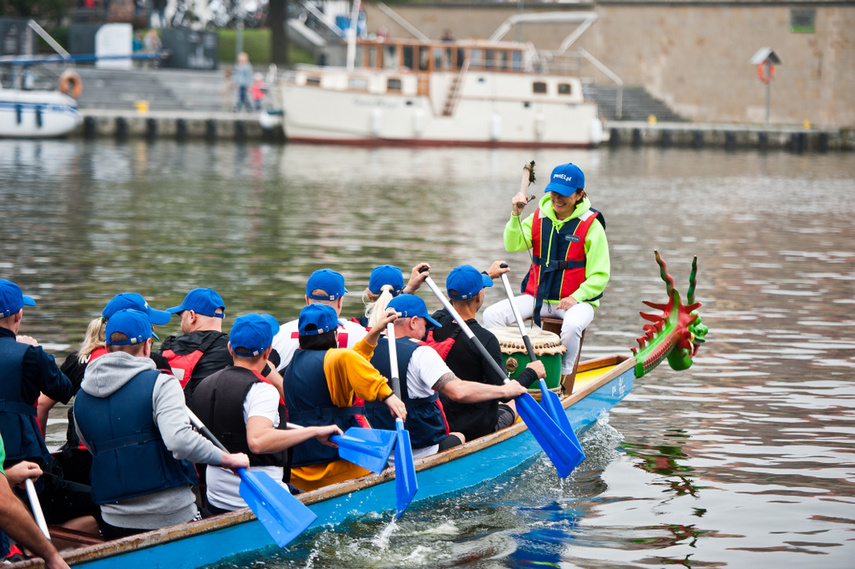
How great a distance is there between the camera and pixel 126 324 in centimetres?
618

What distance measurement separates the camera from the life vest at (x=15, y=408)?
6.41 m

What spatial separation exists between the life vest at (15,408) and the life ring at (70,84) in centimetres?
3922

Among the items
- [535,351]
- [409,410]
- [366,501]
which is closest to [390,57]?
[535,351]

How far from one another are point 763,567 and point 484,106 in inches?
1609

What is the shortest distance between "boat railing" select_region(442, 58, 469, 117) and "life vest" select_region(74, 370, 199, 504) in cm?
4082

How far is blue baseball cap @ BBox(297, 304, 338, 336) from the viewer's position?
703cm

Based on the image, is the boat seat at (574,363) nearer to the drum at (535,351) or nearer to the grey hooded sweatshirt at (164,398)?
the drum at (535,351)

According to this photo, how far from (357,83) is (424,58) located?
2906 millimetres

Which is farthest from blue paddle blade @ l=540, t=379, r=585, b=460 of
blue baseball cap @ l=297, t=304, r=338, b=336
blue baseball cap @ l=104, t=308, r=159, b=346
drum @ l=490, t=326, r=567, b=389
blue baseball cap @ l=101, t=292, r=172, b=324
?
blue baseball cap @ l=104, t=308, r=159, b=346

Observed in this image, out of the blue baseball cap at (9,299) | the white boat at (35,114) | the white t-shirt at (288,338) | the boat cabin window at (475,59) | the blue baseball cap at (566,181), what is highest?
the boat cabin window at (475,59)

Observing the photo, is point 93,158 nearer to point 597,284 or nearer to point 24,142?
point 24,142

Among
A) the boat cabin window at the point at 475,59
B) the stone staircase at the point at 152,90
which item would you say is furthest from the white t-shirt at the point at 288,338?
the stone staircase at the point at 152,90

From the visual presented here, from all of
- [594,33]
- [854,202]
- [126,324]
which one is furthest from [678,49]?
[126,324]

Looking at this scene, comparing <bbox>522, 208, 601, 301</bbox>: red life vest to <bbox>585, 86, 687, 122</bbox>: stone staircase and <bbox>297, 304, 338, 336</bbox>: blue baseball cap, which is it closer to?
<bbox>297, 304, 338, 336</bbox>: blue baseball cap
